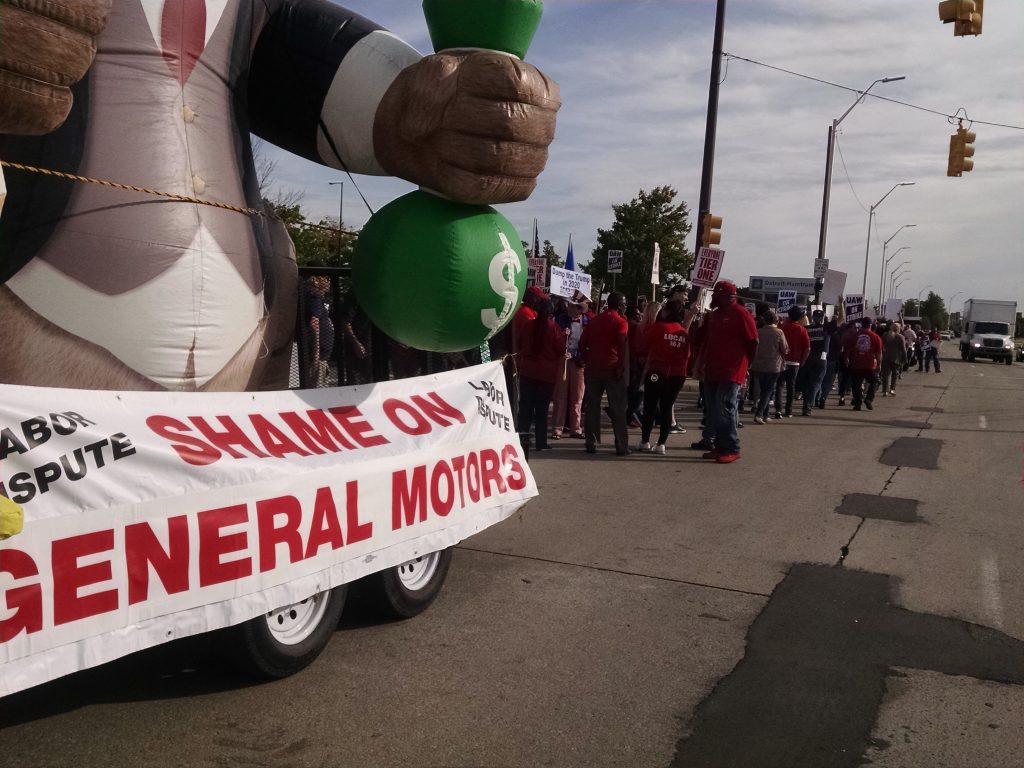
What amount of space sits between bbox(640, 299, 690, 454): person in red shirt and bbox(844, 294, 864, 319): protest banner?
1066 centimetres

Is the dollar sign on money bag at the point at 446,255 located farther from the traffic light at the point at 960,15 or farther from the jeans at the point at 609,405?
the traffic light at the point at 960,15

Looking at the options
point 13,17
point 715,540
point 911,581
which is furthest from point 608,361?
point 13,17

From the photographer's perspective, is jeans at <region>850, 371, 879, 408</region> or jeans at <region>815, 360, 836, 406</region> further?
jeans at <region>815, 360, 836, 406</region>

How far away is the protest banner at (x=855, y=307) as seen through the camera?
1983 cm

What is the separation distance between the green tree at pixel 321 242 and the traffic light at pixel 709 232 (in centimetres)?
971

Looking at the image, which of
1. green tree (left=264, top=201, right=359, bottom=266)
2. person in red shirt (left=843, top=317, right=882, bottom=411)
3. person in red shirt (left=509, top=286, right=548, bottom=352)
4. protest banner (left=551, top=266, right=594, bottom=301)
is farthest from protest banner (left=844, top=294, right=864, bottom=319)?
green tree (left=264, top=201, right=359, bottom=266)

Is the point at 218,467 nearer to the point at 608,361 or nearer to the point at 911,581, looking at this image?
the point at 911,581

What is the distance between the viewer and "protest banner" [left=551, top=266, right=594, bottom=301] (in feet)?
50.3

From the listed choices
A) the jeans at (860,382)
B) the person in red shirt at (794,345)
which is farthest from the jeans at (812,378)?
the jeans at (860,382)

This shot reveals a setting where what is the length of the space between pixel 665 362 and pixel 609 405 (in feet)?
2.44

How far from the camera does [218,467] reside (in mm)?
3262

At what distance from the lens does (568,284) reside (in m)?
16.0

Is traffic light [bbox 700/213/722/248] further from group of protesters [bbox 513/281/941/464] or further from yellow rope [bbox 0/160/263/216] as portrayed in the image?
yellow rope [bbox 0/160/263/216]

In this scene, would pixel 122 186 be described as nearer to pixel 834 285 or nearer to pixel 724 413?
pixel 724 413
